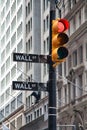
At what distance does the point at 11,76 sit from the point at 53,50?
3424 inches

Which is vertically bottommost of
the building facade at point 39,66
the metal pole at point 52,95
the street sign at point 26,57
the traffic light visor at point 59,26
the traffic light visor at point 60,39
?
the metal pole at point 52,95

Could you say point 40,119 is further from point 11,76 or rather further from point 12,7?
point 12,7

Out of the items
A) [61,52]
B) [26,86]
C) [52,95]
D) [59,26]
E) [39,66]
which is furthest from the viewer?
[39,66]

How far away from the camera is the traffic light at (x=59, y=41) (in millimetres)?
10875

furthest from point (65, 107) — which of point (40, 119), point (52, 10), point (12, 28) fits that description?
point (12, 28)

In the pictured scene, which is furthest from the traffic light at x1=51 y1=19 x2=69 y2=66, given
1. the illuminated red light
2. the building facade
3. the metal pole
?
the building facade

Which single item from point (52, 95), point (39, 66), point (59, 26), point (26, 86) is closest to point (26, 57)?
point (26, 86)

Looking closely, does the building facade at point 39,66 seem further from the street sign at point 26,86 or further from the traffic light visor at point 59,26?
the traffic light visor at point 59,26

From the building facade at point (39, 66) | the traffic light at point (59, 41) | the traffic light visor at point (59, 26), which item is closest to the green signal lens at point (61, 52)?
the traffic light at point (59, 41)

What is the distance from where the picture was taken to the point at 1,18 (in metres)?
116

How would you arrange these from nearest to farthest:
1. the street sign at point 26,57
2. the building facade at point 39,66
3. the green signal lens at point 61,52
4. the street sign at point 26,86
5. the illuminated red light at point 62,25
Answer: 1. the green signal lens at point 61,52
2. the illuminated red light at point 62,25
3. the street sign at point 26,57
4. the street sign at point 26,86
5. the building facade at point 39,66

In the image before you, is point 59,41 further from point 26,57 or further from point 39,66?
point 39,66

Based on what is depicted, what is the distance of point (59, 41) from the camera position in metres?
10.9

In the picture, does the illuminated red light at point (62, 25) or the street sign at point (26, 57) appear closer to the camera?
the illuminated red light at point (62, 25)
